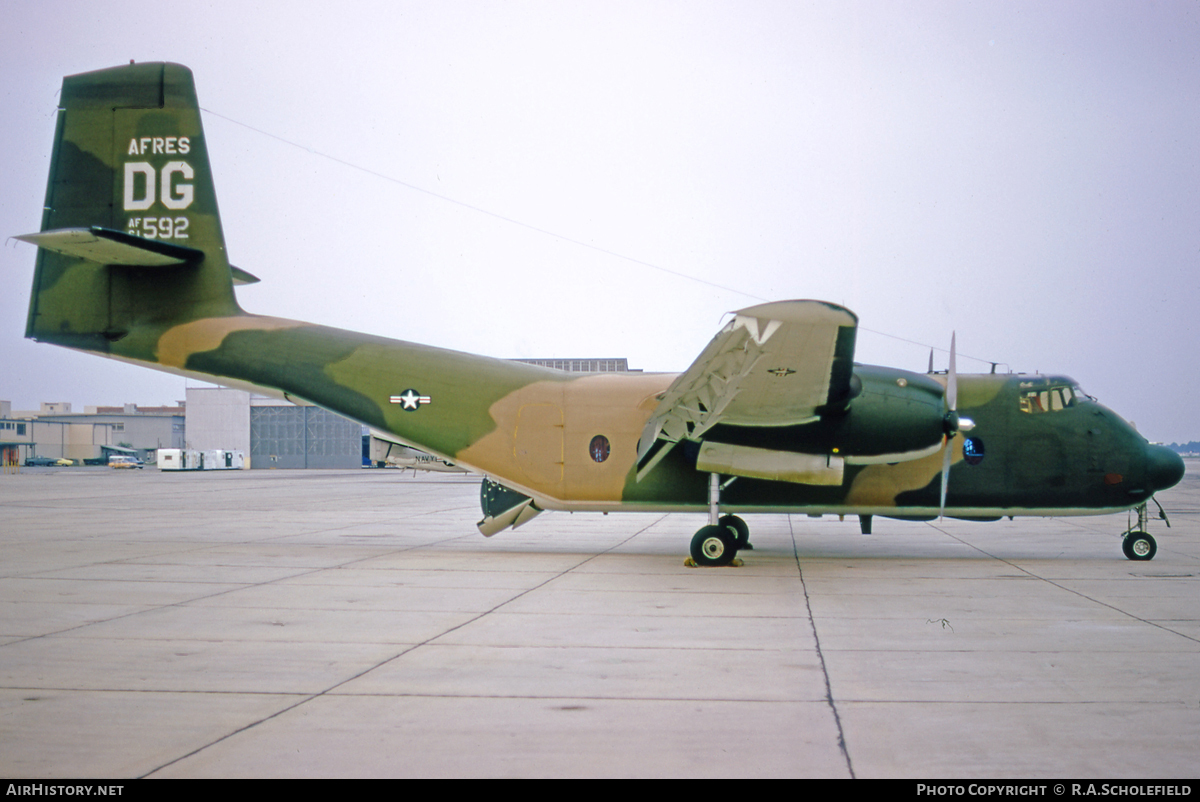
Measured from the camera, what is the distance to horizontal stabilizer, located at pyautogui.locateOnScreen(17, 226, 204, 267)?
13539 millimetres

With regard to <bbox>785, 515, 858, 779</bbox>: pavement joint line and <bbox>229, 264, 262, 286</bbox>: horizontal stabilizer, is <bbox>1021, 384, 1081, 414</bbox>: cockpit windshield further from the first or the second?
<bbox>229, 264, 262, 286</bbox>: horizontal stabilizer

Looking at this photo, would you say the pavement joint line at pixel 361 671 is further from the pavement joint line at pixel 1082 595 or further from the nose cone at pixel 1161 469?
the nose cone at pixel 1161 469

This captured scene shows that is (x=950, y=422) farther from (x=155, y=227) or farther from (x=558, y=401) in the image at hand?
(x=155, y=227)

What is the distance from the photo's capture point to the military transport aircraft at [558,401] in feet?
45.2

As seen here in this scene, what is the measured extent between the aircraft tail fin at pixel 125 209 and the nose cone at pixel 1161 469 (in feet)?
51.5

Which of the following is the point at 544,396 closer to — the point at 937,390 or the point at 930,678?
the point at 937,390

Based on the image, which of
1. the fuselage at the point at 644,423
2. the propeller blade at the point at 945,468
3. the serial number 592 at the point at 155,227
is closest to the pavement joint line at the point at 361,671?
the fuselage at the point at 644,423

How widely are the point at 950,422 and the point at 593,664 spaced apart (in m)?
8.61

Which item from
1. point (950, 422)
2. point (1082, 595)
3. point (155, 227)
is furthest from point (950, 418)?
point (155, 227)

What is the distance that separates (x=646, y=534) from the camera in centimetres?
1991

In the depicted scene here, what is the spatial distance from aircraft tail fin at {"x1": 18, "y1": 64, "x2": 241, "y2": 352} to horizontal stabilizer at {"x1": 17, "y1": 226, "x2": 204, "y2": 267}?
10cm
